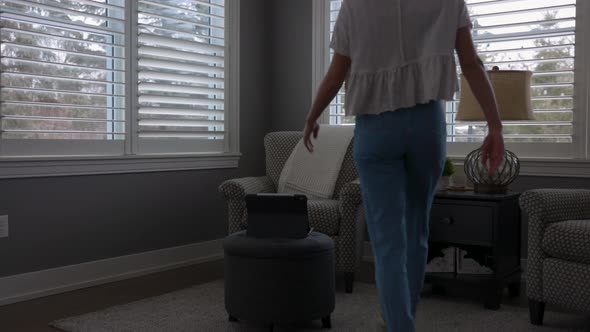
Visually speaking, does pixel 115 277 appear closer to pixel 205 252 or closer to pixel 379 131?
pixel 205 252

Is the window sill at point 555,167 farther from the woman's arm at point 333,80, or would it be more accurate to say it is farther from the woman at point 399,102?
the woman's arm at point 333,80

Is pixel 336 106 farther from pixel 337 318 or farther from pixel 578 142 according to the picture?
pixel 337 318

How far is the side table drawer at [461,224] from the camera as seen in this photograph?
3.21m

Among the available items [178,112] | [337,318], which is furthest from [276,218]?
[178,112]

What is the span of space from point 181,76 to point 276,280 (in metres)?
2.07

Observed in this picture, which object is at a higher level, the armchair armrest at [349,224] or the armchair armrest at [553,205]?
the armchair armrest at [553,205]

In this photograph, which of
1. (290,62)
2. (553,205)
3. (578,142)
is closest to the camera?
(553,205)

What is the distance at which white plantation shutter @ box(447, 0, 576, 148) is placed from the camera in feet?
12.1

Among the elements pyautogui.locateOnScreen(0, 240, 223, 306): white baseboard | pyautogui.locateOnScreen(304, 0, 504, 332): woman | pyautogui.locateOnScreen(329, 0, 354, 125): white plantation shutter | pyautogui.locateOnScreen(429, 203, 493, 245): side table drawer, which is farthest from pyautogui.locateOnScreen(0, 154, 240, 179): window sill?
pyautogui.locateOnScreen(304, 0, 504, 332): woman

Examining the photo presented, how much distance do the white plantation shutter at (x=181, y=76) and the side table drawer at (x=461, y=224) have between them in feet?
5.87

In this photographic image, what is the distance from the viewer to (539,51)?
3.76 m

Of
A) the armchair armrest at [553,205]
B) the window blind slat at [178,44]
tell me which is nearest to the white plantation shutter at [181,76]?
the window blind slat at [178,44]

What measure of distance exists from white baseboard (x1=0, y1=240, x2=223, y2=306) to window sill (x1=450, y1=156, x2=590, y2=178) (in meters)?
2.15

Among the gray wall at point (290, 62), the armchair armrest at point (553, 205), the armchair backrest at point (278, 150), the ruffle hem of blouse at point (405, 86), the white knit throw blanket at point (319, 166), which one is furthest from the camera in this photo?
the gray wall at point (290, 62)
